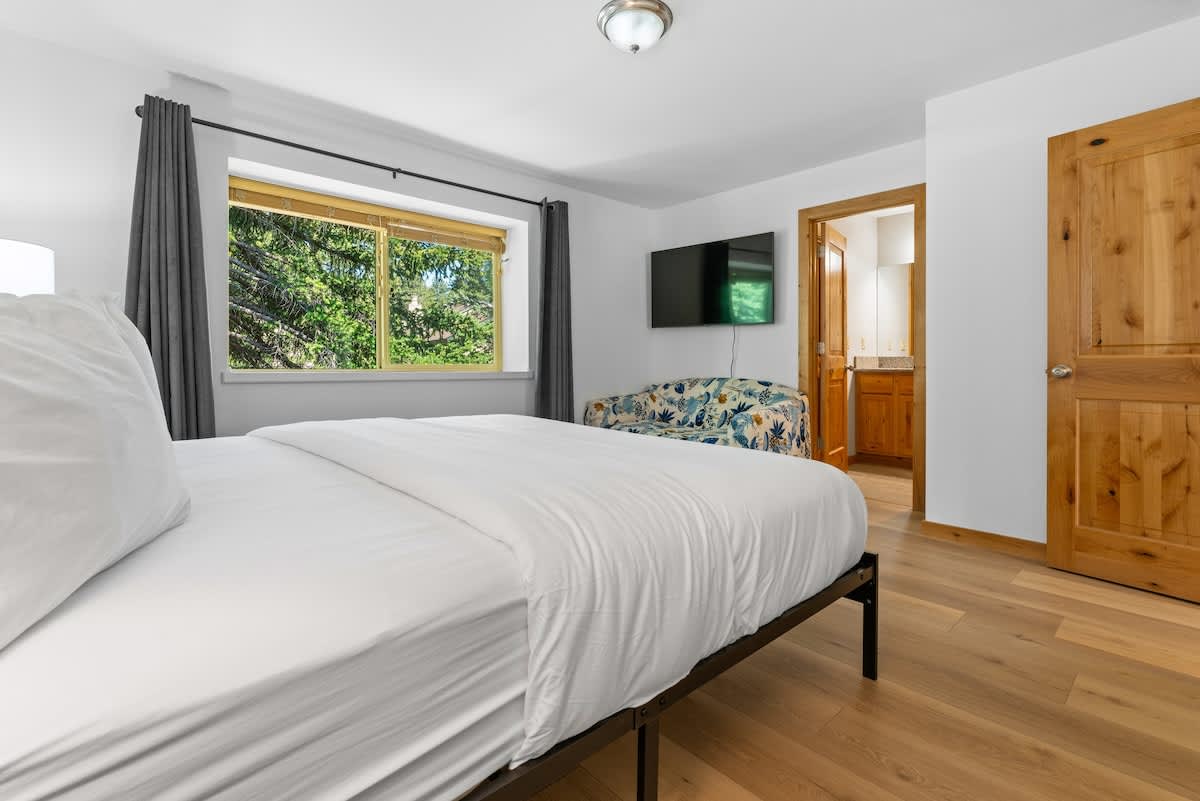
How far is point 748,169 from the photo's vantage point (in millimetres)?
4195

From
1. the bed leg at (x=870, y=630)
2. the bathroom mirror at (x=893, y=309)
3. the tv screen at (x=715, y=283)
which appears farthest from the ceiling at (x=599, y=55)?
the bathroom mirror at (x=893, y=309)

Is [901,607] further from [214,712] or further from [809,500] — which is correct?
[214,712]

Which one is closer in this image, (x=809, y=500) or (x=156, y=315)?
(x=809, y=500)

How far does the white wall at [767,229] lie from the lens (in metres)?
3.87

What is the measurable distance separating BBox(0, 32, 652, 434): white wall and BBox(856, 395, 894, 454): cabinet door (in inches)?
139

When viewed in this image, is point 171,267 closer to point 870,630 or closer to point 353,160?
point 353,160

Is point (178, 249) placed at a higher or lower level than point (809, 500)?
higher

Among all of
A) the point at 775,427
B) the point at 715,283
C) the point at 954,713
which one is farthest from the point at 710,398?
the point at 954,713

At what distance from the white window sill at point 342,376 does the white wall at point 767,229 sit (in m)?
1.57

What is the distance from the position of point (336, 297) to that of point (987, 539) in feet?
13.4

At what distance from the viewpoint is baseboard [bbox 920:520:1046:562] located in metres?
2.84

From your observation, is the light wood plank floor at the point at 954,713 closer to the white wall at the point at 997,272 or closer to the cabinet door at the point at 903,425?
the white wall at the point at 997,272

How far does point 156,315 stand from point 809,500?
2.87 meters

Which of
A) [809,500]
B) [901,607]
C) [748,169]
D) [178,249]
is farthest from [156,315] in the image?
[748,169]
